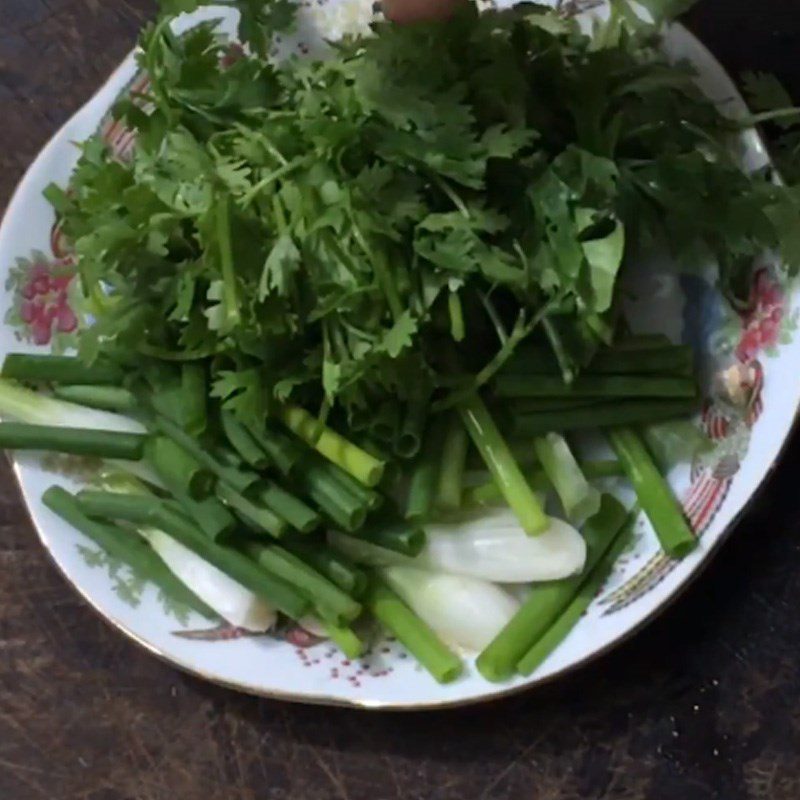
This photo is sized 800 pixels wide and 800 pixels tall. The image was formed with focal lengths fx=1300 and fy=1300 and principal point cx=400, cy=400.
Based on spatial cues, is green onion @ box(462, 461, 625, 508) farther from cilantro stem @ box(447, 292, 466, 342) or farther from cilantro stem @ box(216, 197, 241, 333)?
cilantro stem @ box(216, 197, 241, 333)

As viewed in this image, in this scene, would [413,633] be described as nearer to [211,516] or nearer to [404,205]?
[211,516]

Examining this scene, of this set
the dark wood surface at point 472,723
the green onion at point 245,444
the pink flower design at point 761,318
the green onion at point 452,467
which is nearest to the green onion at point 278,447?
the green onion at point 245,444

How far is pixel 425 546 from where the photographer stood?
1051 mm

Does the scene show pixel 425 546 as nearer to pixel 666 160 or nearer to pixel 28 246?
pixel 666 160

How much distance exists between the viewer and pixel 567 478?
3.40ft

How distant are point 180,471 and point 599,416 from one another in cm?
34

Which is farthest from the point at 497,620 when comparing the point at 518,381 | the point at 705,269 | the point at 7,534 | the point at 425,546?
the point at 7,534

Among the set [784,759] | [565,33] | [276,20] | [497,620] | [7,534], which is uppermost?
[276,20]

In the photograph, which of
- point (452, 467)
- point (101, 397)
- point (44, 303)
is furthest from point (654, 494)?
point (44, 303)

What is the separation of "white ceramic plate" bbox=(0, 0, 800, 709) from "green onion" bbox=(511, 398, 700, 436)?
37 mm

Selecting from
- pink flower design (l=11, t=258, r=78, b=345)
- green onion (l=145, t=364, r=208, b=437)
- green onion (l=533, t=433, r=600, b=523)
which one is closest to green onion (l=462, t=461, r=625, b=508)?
green onion (l=533, t=433, r=600, b=523)

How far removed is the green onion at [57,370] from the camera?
1.11 metres

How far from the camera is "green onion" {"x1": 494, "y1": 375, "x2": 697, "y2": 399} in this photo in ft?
3.35

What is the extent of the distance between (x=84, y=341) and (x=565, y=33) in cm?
48
